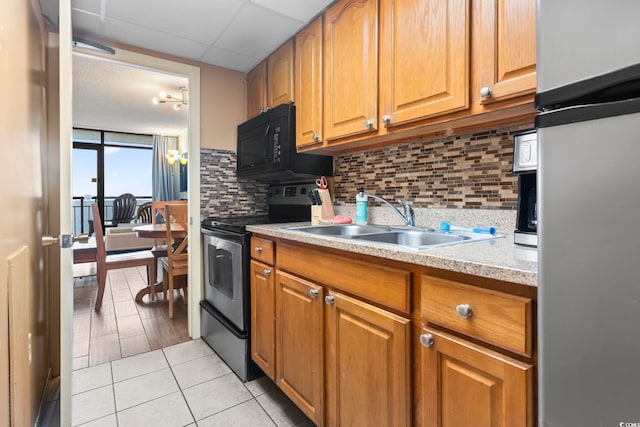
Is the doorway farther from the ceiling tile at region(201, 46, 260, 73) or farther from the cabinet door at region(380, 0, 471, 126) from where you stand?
the cabinet door at region(380, 0, 471, 126)

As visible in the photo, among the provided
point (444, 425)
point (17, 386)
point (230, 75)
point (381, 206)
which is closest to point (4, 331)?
point (17, 386)

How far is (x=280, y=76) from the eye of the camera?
6.98 ft

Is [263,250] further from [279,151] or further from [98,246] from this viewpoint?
[98,246]

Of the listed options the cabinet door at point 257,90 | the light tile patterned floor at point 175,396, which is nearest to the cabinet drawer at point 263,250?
the light tile patterned floor at point 175,396

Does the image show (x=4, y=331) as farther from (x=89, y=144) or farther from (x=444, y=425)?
(x=89, y=144)

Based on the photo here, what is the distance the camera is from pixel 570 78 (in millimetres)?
505

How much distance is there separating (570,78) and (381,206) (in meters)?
1.33

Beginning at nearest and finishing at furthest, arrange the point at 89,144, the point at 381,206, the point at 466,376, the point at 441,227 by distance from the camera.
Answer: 1. the point at 466,376
2. the point at 441,227
3. the point at 381,206
4. the point at 89,144

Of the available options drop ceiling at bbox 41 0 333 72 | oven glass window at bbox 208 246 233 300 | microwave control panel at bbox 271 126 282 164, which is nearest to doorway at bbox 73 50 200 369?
drop ceiling at bbox 41 0 333 72

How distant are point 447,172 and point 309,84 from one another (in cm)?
96

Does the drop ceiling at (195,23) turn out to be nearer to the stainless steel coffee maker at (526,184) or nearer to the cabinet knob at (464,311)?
the stainless steel coffee maker at (526,184)

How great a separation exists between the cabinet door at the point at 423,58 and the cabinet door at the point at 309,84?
1.57 ft

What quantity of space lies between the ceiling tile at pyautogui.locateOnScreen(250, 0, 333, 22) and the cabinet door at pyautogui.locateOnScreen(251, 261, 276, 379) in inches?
55.6

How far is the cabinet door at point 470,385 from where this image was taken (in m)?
0.69
